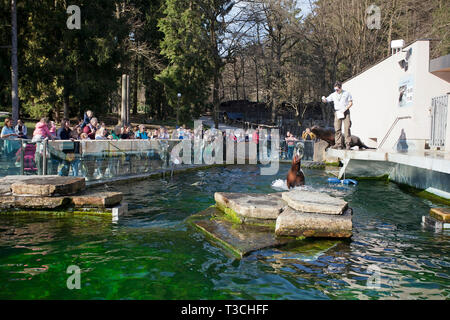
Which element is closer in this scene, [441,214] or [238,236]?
[238,236]

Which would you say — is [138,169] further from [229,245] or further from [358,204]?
[229,245]

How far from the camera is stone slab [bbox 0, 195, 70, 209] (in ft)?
28.0

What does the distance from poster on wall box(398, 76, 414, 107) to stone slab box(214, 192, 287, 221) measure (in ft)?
33.5

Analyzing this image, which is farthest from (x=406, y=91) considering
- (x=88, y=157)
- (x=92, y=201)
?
(x=92, y=201)

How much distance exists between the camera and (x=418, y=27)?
3297 centimetres

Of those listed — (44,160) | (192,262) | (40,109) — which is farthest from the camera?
(40,109)

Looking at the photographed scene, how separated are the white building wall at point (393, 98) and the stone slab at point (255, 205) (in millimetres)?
7219

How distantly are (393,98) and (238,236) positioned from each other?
13.9 meters

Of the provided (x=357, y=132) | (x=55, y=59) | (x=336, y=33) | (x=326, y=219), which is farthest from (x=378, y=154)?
(x=336, y=33)

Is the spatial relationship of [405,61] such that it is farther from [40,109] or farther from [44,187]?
[40,109]

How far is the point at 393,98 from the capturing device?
18.0 m

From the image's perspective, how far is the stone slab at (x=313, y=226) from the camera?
6836mm

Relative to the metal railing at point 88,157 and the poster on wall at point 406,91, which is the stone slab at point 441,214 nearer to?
the poster on wall at point 406,91

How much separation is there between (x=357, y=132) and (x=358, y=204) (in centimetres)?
1316
